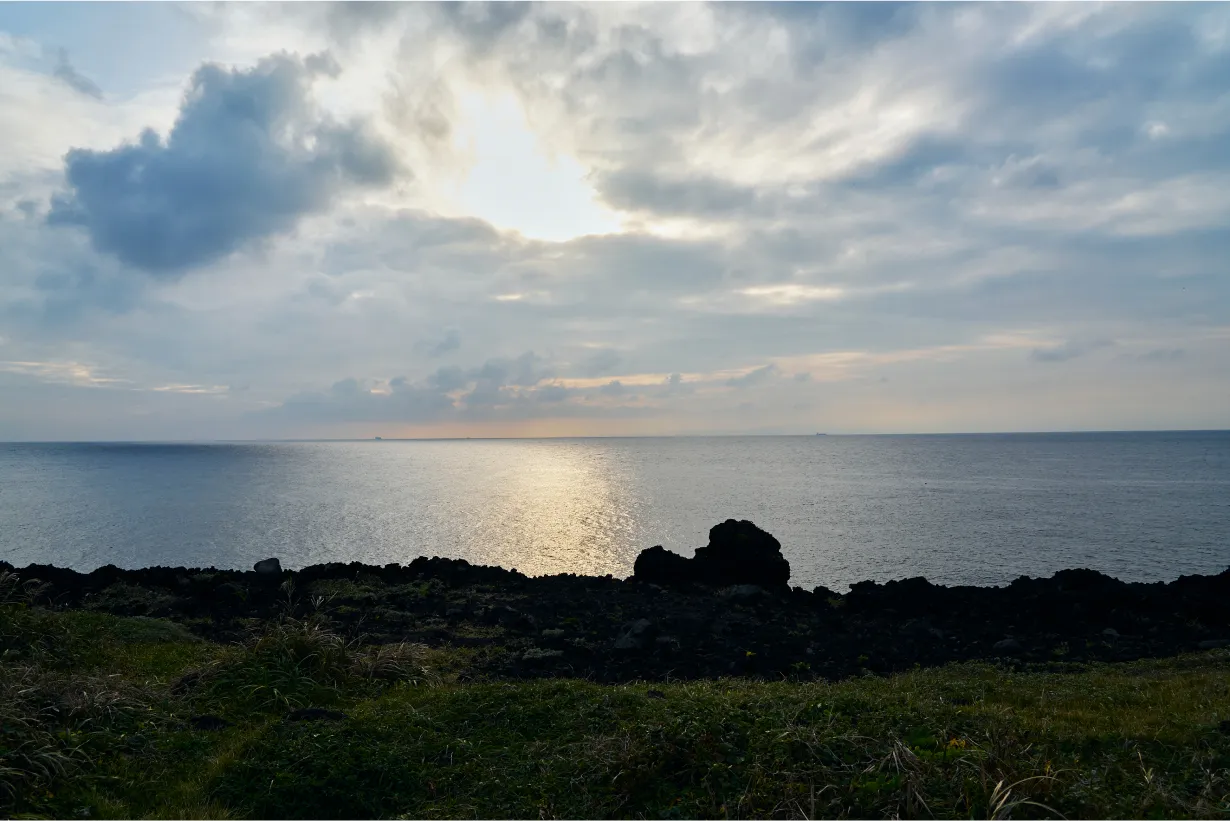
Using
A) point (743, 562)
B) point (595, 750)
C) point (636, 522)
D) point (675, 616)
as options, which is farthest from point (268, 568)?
point (636, 522)

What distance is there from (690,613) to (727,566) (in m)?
7.74

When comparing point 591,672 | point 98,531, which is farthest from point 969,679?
point 98,531

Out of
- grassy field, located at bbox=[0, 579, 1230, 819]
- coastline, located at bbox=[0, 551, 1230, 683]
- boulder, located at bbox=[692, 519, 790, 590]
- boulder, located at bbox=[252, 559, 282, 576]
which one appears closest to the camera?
grassy field, located at bbox=[0, 579, 1230, 819]

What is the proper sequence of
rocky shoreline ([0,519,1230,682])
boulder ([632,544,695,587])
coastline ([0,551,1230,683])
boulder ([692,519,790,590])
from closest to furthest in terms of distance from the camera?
coastline ([0,551,1230,683]) < rocky shoreline ([0,519,1230,682]) < boulder ([692,519,790,590]) < boulder ([632,544,695,587])

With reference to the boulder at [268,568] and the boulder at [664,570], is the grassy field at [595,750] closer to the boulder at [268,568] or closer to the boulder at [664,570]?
the boulder at [268,568]

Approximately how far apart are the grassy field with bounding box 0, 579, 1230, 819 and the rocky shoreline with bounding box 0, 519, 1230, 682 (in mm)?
4867

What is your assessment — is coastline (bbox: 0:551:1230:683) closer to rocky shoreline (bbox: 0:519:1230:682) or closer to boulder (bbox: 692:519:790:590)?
rocky shoreline (bbox: 0:519:1230:682)

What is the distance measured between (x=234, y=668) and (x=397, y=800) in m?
7.00

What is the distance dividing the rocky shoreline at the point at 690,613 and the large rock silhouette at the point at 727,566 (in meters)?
0.06

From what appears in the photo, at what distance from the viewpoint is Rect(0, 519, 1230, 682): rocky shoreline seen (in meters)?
20.3

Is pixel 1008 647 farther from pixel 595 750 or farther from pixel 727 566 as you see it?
pixel 595 750

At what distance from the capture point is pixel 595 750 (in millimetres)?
10984

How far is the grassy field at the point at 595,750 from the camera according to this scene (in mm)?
9469

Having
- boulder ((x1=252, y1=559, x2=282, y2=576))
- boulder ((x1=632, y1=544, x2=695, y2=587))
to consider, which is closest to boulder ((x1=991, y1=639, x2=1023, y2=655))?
boulder ((x1=632, y1=544, x2=695, y2=587))
